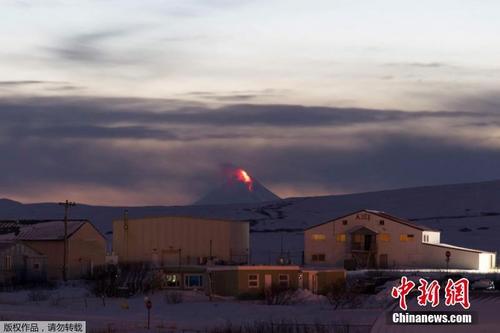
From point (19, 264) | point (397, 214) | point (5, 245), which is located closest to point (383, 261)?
point (19, 264)

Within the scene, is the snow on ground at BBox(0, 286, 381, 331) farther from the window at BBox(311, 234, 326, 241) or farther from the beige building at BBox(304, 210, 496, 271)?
the window at BBox(311, 234, 326, 241)

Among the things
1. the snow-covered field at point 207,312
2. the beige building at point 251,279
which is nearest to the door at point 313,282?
the beige building at point 251,279

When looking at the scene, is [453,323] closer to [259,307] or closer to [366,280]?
[259,307]

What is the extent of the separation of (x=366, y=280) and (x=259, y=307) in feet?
41.9

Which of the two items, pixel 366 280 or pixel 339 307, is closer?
pixel 339 307

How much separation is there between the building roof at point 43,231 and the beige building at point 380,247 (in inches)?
625

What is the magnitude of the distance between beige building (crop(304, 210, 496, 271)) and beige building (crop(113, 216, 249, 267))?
8.11 metres

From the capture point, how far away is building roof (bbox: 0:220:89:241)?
83250 mm

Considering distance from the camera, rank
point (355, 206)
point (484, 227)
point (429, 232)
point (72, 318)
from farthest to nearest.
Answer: point (355, 206)
point (484, 227)
point (429, 232)
point (72, 318)

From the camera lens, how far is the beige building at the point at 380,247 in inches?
3297

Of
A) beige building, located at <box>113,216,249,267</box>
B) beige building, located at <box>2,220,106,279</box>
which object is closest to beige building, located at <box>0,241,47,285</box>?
beige building, located at <box>2,220,106,279</box>

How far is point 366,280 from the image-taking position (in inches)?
2729

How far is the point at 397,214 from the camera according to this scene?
174m

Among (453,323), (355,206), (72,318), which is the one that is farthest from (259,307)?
(355,206)
